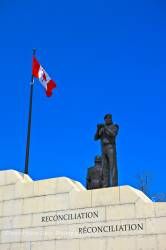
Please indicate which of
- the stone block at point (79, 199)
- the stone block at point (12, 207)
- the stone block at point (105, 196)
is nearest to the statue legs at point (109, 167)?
the stone block at point (105, 196)

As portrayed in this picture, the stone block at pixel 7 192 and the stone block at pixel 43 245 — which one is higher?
the stone block at pixel 7 192

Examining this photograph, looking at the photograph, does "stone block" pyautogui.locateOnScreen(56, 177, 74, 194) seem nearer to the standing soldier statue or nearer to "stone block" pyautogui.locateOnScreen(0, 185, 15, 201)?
the standing soldier statue

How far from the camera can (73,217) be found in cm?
1547

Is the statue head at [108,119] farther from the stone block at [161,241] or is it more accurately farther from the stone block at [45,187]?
the stone block at [161,241]

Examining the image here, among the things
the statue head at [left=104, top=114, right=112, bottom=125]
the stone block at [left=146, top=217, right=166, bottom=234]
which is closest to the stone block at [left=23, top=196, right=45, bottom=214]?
the statue head at [left=104, top=114, right=112, bottom=125]

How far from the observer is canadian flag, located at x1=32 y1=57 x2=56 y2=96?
2256 cm

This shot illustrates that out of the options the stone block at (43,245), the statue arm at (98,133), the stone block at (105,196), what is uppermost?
the statue arm at (98,133)

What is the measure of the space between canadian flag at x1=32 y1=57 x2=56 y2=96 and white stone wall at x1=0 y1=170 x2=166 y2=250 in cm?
662

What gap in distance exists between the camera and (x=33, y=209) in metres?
16.4

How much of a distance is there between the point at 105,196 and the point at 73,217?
1427 millimetres

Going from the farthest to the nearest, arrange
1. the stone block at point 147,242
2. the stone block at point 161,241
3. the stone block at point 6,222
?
the stone block at point 6,222, the stone block at point 147,242, the stone block at point 161,241

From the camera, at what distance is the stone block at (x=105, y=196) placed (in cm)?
1491

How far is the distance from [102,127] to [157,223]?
4.56 metres

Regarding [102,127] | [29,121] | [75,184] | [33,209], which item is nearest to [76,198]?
[75,184]
